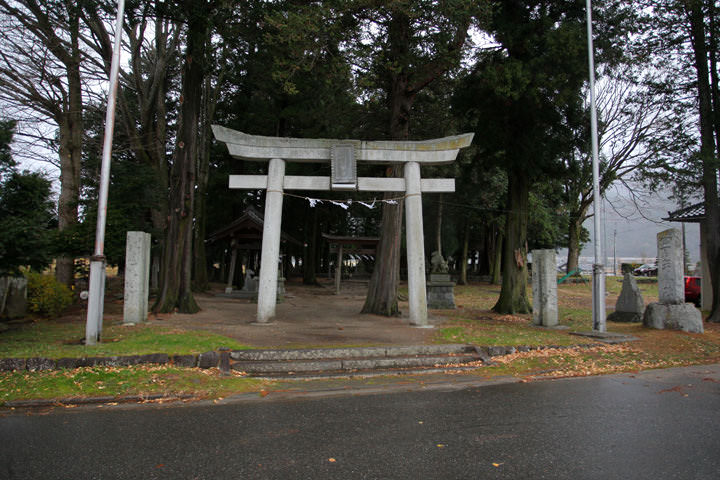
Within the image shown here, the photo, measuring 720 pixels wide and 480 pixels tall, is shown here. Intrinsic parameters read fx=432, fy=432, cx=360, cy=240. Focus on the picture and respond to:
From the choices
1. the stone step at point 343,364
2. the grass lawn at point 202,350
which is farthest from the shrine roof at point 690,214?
the stone step at point 343,364

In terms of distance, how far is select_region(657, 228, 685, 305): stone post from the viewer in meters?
11.2

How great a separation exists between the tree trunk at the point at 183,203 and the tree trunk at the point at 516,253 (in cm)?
1104

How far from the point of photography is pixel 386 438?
4.22 m

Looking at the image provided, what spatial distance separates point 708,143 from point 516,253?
6899 mm

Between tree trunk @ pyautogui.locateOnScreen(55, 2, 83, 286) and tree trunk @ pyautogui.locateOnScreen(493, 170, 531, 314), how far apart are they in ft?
52.7

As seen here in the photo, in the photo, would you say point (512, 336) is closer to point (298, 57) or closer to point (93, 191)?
point (298, 57)

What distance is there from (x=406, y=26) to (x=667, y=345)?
37.2 feet

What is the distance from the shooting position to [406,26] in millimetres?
13680

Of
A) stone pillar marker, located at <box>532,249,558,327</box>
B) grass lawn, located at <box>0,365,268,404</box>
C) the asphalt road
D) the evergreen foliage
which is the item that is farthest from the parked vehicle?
the evergreen foliage

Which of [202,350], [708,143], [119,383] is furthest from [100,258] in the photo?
[708,143]

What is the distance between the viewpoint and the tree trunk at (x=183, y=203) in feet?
44.5

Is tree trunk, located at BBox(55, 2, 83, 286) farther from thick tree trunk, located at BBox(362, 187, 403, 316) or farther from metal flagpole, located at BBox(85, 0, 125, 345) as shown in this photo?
thick tree trunk, located at BBox(362, 187, 403, 316)

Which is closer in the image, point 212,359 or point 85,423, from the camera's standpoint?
point 85,423

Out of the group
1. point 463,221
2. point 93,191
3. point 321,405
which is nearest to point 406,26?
point 321,405
